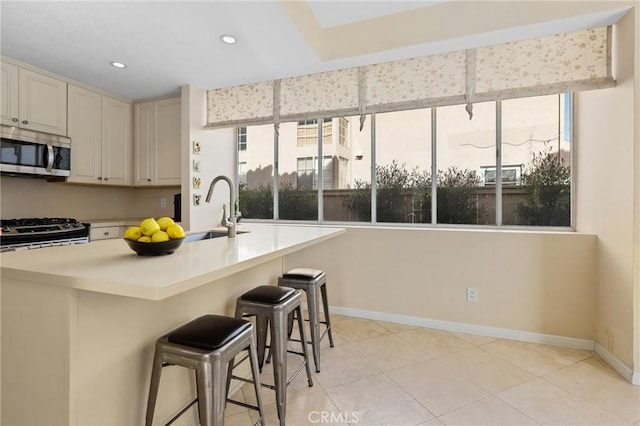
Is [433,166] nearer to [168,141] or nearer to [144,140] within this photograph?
[168,141]

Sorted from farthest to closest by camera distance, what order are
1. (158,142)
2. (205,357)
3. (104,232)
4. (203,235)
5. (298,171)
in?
(158,142)
(298,171)
(104,232)
(203,235)
(205,357)

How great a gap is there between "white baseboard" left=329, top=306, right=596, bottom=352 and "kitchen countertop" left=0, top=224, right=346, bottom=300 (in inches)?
71.4

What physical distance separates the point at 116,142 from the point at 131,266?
3.39 metres

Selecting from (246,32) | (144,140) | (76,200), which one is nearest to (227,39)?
(246,32)

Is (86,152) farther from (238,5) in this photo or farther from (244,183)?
(238,5)

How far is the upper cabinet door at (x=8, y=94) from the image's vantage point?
284cm

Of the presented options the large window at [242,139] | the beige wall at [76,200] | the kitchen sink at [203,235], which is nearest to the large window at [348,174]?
the large window at [242,139]

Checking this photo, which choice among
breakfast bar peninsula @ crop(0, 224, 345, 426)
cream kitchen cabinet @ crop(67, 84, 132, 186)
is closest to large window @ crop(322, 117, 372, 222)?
breakfast bar peninsula @ crop(0, 224, 345, 426)

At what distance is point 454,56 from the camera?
2.79m

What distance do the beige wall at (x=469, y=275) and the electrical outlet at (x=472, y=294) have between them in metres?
0.04

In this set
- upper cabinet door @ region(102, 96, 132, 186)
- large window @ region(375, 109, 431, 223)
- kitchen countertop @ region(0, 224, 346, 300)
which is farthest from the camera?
upper cabinet door @ region(102, 96, 132, 186)

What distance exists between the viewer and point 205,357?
48.0 inches

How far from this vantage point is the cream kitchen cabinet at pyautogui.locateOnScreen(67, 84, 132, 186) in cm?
345

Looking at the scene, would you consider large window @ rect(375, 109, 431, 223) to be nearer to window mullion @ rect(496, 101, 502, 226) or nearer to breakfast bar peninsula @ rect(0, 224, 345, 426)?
window mullion @ rect(496, 101, 502, 226)
